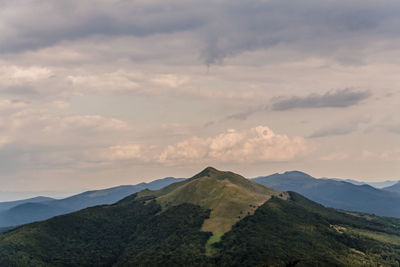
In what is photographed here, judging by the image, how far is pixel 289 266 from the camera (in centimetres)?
18025

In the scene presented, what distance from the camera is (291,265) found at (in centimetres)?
18050

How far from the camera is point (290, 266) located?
180 m

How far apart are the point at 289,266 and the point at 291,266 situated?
1332mm

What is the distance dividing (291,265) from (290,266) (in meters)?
1.21

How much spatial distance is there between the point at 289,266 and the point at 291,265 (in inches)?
41.6

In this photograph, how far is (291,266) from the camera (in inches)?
7126

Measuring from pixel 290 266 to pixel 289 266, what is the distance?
2.75 ft

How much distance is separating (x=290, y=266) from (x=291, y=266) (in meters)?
1.77
